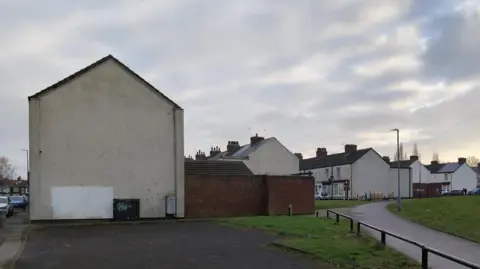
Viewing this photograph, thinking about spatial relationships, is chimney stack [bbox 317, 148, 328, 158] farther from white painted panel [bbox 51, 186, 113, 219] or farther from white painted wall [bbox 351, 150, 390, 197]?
white painted panel [bbox 51, 186, 113, 219]

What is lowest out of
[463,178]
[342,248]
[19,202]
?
[19,202]

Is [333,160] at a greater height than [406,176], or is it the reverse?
[333,160]

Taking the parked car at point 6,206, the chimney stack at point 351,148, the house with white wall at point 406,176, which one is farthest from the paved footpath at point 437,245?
the chimney stack at point 351,148

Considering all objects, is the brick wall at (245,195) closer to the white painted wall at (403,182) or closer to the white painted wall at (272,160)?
the white painted wall at (272,160)

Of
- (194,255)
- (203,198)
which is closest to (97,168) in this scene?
(203,198)

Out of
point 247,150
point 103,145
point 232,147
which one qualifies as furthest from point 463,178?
point 103,145

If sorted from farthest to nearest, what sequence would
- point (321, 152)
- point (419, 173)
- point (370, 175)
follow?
point (419, 173), point (321, 152), point (370, 175)

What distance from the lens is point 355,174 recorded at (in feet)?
244

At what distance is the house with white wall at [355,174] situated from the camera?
7438 centimetres

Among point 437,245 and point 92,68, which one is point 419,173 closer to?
point 92,68

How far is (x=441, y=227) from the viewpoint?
2361cm

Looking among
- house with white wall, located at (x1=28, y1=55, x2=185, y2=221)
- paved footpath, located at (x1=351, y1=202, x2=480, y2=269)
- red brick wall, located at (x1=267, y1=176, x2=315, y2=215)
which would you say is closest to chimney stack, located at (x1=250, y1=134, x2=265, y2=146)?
red brick wall, located at (x1=267, y1=176, x2=315, y2=215)

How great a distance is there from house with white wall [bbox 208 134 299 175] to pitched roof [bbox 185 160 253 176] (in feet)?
66.2

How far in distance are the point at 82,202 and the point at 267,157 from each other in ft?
116
